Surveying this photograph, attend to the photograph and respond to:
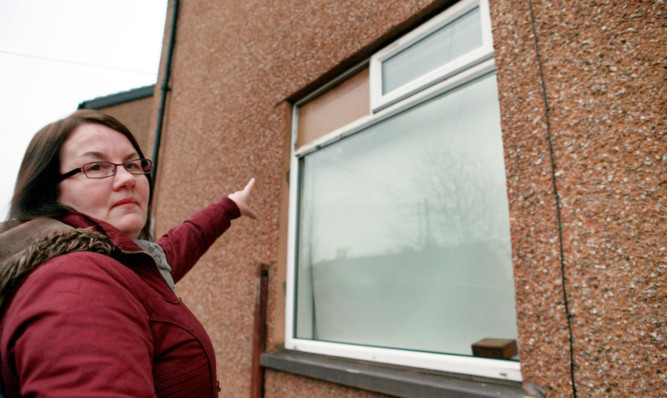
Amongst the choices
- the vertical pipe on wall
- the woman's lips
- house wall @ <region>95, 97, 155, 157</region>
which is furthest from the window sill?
house wall @ <region>95, 97, 155, 157</region>

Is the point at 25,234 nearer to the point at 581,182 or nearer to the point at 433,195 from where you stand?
the point at 581,182

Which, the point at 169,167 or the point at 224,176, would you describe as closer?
the point at 224,176

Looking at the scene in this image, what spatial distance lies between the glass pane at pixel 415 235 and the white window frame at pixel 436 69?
12 centimetres

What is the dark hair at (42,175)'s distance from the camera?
3.40 feet

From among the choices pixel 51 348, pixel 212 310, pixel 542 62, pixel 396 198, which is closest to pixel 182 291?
pixel 212 310

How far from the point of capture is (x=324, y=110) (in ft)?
8.93

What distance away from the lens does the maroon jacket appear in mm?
630

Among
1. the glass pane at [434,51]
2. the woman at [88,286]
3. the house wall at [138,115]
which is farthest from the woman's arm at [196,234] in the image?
the house wall at [138,115]

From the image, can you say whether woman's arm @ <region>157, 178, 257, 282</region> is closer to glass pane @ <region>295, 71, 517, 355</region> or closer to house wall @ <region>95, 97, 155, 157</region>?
glass pane @ <region>295, 71, 517, 355</region>

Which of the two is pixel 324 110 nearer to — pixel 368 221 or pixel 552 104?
pixel 368 221

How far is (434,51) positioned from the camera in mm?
2074

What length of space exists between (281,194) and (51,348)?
6.84ft

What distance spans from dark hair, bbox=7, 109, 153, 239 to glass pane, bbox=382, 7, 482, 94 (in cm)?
163

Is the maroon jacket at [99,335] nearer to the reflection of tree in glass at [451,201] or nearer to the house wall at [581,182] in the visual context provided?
the house wall at [581,182]
